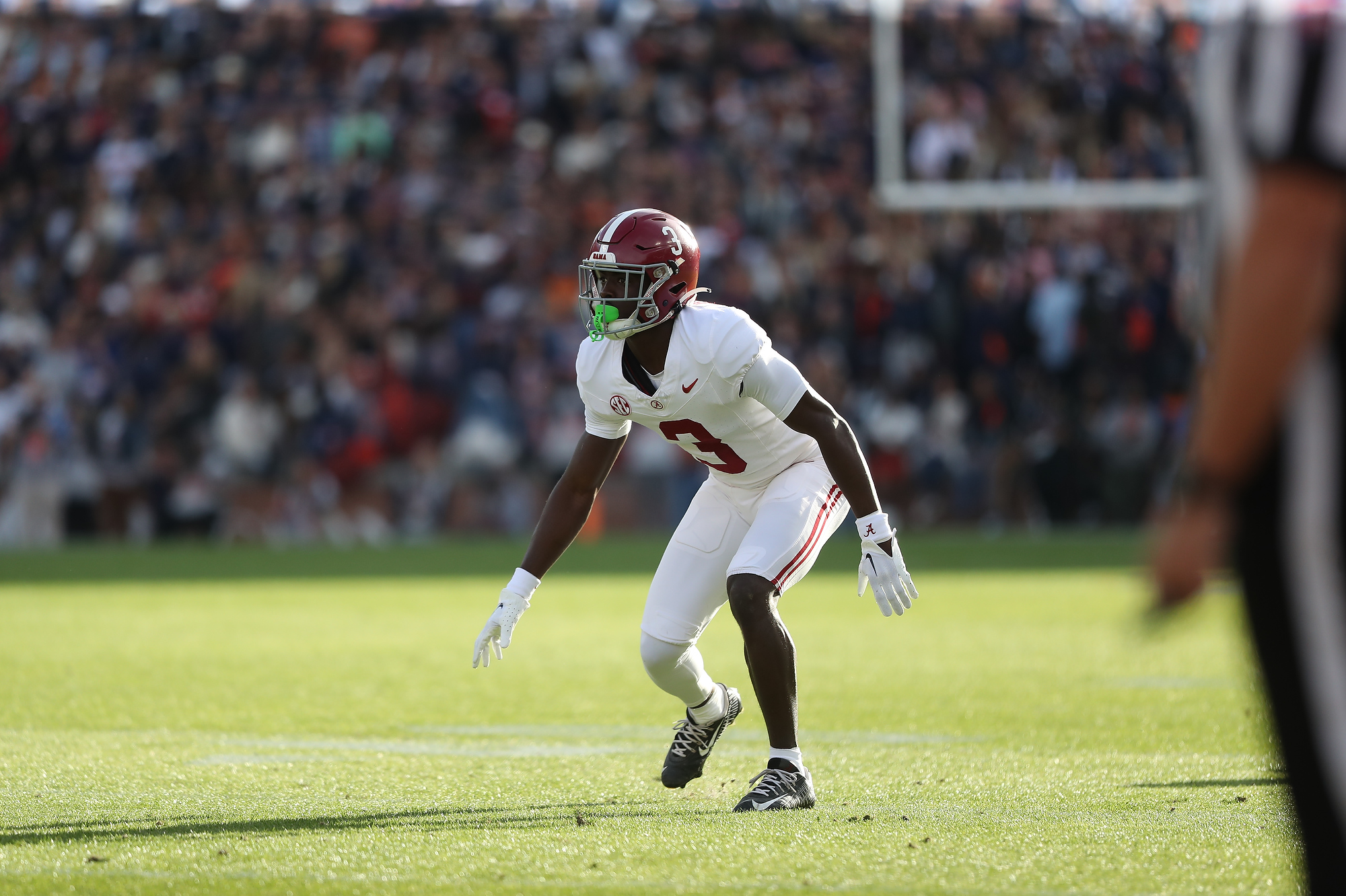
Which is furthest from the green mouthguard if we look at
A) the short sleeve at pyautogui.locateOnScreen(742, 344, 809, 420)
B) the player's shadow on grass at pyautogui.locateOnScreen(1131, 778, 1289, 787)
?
the player's shadow on grass at pyautogui.locateOnScreen(1131, 778, 1289, 787)

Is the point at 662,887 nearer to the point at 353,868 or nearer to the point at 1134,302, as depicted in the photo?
the point at 353,868

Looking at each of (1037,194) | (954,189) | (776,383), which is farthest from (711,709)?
(954,189)

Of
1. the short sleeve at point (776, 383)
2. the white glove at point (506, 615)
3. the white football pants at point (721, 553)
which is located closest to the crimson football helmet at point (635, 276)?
the short sleeve at point (776, 383)

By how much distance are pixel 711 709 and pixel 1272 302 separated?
3144mm

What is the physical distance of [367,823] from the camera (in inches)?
167

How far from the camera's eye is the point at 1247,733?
567 cm

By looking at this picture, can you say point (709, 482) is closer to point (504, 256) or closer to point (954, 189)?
point (954, 189)

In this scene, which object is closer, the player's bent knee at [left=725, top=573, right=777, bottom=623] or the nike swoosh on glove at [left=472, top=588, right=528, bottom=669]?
the player's bent knee at [left=725, top=573, right=777, bottom=623]

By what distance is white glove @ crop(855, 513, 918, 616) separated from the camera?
4.45 metres

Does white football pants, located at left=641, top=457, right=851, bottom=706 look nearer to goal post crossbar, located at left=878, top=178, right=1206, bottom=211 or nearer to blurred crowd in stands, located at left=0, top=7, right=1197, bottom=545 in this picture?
goal post crossbar, located at left=878, top=178, right=1206, bottom=211

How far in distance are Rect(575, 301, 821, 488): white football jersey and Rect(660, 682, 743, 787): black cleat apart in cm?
70

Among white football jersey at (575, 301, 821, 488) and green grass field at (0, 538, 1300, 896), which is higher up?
white football jersey at (575, 301, 821, 488)

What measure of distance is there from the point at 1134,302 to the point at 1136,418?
4.31 ft

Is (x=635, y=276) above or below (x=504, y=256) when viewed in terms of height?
above
